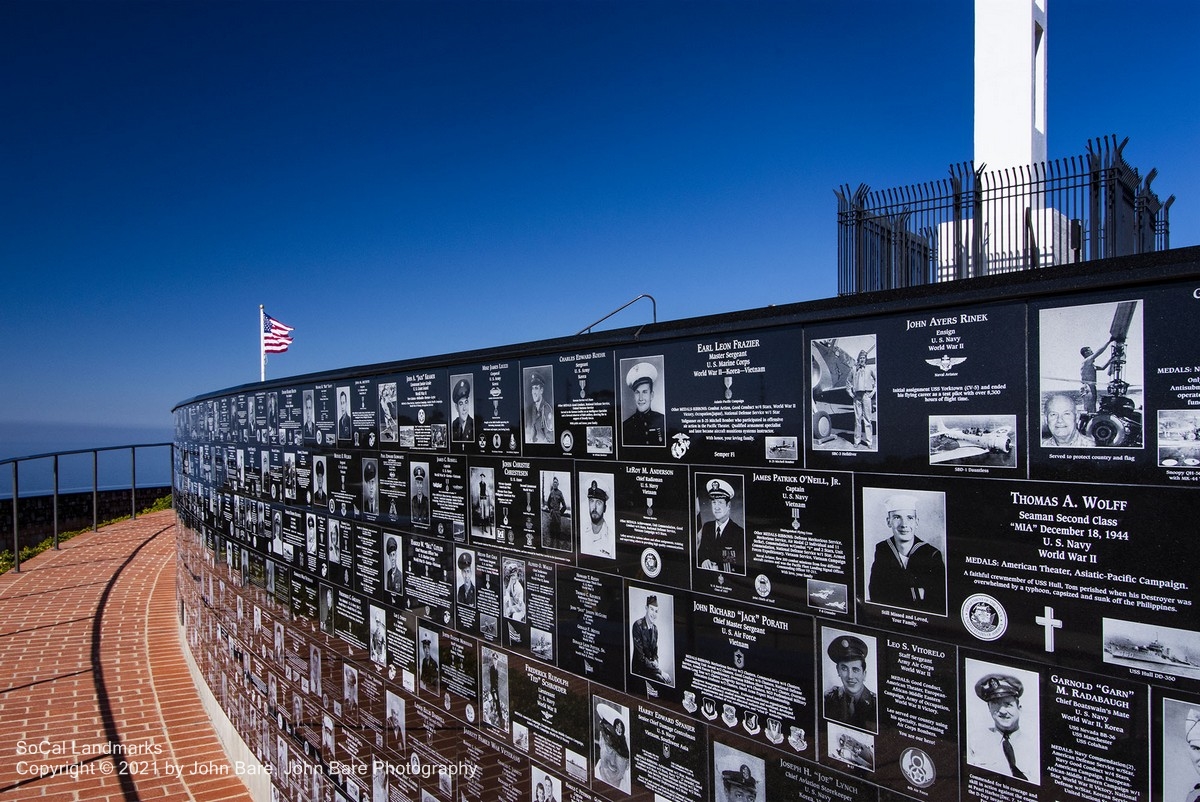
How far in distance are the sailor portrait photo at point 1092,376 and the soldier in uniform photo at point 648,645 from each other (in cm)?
121

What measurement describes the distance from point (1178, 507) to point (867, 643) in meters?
0.69

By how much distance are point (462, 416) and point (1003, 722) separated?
2.26 metres

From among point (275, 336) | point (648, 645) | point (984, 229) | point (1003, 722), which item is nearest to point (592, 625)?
point (648, 645)

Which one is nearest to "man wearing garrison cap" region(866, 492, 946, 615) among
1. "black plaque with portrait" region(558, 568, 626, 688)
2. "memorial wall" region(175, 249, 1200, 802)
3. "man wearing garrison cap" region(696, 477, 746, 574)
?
"memorial wall" region(175, 249, 1200, 802)

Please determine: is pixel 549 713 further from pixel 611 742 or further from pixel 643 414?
pixel 643 414

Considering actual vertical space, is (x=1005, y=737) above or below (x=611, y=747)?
above

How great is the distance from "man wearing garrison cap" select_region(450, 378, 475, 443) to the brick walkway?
397cm

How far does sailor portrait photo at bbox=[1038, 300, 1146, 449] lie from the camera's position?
1449mm

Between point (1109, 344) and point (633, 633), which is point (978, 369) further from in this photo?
point (633, 633)

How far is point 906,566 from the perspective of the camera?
68.9 inches

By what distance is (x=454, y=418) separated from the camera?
3346 millimetres

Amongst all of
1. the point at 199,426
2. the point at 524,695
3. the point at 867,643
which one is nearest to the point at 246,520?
the point at 199,426

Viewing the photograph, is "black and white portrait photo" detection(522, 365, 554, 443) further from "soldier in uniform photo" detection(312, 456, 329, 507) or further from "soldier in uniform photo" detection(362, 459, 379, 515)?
"soldier in uniform photo" detection(312, 456, 329, 507)

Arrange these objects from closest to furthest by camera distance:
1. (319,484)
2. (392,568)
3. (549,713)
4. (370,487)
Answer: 1. (549,713)
2. (392,568)
3. (370,487)
4. (319,484)
